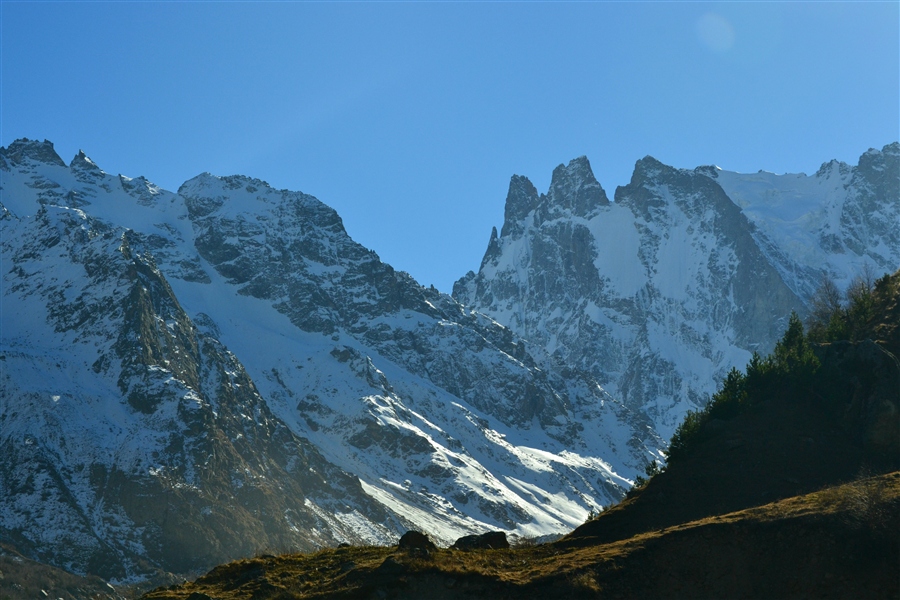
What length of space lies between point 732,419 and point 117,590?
452 feet

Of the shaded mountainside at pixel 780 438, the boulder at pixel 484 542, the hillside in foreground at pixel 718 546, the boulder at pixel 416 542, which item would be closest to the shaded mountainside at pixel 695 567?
the hillside in foreground at pixel 718 546

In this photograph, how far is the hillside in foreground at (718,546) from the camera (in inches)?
1657

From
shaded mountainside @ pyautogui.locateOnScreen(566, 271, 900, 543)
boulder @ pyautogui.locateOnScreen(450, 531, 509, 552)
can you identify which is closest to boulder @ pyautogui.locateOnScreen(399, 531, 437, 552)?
boulder @ pyautogui.locateOnScreen(450, 531, 509, 552)

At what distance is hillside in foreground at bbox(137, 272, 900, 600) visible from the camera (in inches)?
1657

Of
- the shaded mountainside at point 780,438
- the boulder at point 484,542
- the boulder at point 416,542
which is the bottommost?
the boulder at point 416,542

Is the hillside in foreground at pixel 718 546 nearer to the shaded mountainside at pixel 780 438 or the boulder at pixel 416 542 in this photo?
the shaded mountainside at pixel 780 438

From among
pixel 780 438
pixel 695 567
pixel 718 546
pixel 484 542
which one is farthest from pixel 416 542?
pixel 780 438

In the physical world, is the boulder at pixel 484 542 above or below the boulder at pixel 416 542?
above

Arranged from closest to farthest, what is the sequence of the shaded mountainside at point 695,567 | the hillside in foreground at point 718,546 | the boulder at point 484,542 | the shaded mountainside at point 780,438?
the shaded mountainside at point 695,567 < the hillside in foreground at point 718,546 < the boulder at point 484,542 < the shaded mountainside at point 780,438

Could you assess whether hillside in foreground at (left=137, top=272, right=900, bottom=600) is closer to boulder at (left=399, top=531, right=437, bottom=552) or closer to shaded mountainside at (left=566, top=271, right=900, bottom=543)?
shaded mountainside at (left=566, top=271, right=900, bottom=543)

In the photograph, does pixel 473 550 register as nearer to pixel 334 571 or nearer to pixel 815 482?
pixel 334 571

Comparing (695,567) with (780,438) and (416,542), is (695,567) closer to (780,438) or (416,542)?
(416,542)

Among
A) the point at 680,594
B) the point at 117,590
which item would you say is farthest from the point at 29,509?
the point at 680,594

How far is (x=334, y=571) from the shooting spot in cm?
4544
